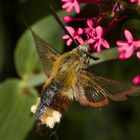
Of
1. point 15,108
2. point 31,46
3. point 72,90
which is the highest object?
point 72,90

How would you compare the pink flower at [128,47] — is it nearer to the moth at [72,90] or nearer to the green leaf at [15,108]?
the moth at [72,90]

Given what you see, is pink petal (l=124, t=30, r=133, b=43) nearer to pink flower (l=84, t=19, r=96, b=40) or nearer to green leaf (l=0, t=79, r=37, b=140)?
pink flower (l=84, t=19, r=96, b=40)

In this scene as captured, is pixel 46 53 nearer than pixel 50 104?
No

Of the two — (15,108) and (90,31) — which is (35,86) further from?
(90,31)

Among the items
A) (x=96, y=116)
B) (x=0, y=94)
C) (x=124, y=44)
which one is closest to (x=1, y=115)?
(x=0, y=94)

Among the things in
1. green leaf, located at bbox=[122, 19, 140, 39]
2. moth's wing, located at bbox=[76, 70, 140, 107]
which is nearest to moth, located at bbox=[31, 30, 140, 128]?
moth's wing, located at bbox=[76, 70, 140, 107]

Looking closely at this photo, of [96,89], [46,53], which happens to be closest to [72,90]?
[96,89]

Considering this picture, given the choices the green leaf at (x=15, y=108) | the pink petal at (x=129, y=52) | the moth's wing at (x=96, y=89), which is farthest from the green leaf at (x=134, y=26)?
the green leaf at (x=15, y=108)
